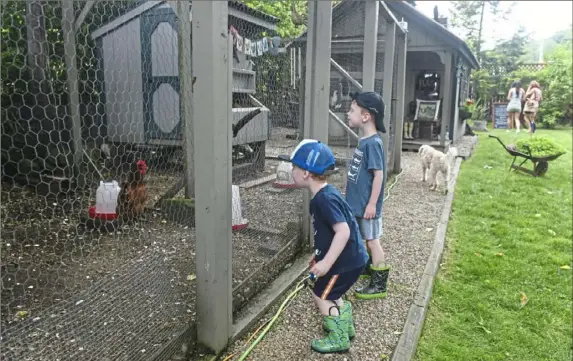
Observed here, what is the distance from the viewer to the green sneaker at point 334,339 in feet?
8.93

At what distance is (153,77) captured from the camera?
22.2 feet

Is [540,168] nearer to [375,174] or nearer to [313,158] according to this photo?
[375,174]

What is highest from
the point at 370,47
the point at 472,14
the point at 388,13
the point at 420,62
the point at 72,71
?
the point at 472,14

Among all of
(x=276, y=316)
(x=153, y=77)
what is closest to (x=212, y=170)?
(x=276, y=316)

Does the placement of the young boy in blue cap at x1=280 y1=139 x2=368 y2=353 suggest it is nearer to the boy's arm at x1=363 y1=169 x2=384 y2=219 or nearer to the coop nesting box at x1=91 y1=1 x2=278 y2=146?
the boy's arm at x1=363 y1=169 x2=384 y2=219

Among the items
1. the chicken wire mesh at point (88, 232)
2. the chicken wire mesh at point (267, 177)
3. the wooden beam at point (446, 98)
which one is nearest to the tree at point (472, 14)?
the wooden beam at point (446, 98)

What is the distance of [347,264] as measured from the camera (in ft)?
8.71

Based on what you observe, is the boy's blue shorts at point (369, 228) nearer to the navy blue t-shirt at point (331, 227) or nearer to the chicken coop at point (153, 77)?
the navy blue t-shirt at point (331, 227)

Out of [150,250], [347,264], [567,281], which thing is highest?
[347,264]

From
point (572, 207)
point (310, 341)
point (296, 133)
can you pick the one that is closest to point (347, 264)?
point (310, 341)

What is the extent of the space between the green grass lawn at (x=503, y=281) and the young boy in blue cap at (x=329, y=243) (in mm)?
637

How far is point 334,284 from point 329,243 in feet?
0.90

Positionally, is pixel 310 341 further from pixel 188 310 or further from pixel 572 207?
pixel 572 207

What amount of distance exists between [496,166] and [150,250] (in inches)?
341
